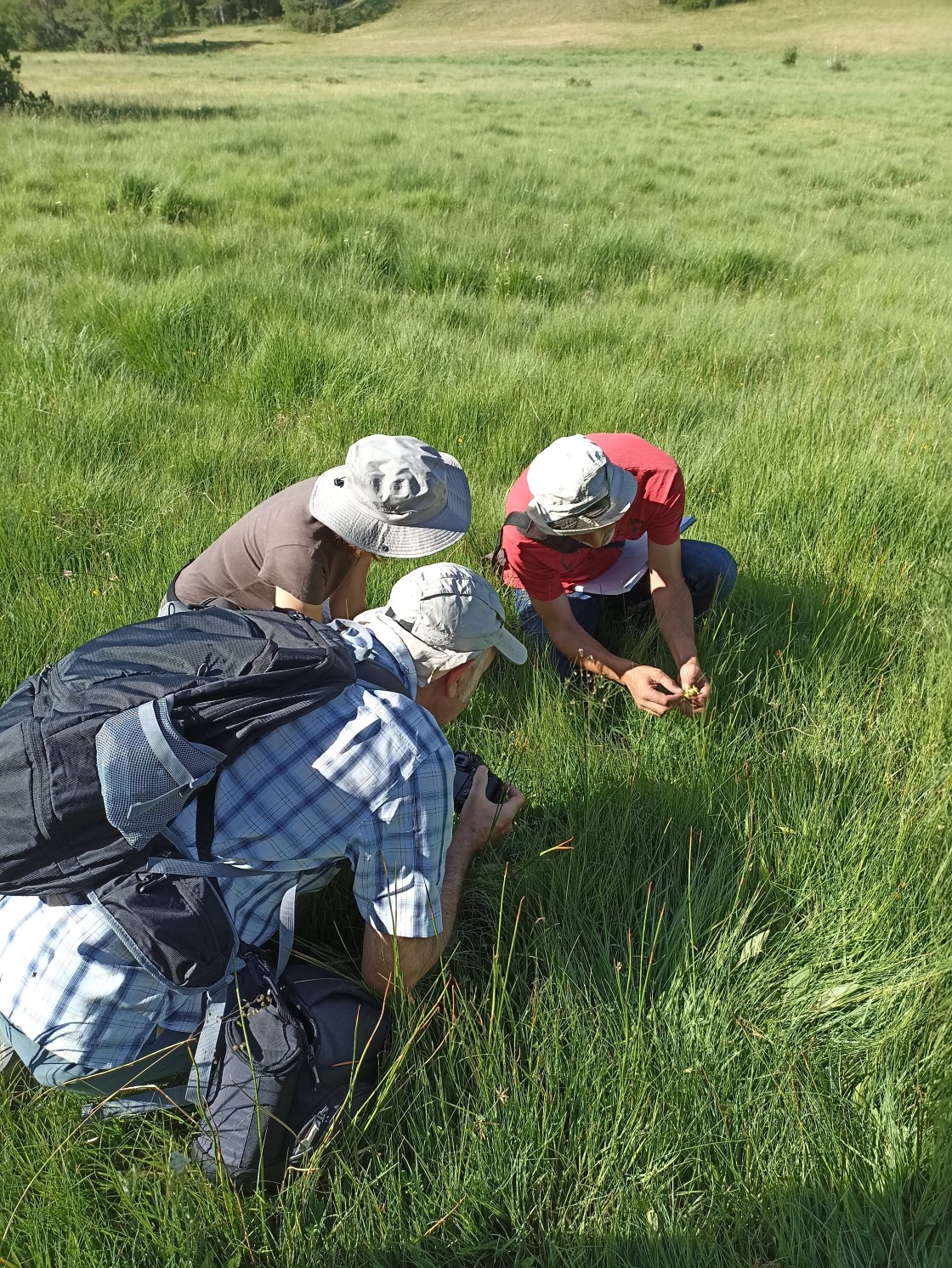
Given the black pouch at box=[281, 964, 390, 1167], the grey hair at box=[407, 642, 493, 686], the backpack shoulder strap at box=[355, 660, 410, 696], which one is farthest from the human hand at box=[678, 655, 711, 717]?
the black pouch at box=[281, 964, 390, 1167]

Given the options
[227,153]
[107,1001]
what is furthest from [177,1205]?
[227,153]

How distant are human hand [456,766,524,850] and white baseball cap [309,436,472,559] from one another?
2.06ft

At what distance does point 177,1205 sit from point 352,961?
1.92 feet

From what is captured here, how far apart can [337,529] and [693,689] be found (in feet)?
3.66

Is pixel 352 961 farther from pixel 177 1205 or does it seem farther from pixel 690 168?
pixel 690 168

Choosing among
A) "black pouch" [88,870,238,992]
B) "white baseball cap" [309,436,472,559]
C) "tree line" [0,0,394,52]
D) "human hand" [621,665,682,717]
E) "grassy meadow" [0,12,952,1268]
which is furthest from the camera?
"tree line" [0,0,394,52]

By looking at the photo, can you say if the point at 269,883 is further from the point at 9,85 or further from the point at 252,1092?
the point at 9,85

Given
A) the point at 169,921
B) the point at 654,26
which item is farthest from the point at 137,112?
the point at 654,26

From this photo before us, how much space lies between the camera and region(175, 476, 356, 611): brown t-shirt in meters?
2.37

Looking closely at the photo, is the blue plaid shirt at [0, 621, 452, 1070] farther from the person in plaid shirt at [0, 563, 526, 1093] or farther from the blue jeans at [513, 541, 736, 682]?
the blue jeans at [513, 541, 736, 682]

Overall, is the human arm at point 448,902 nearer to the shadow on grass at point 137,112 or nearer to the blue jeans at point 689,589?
the blue jeans at point 689,589

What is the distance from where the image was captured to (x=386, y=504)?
7.54ft

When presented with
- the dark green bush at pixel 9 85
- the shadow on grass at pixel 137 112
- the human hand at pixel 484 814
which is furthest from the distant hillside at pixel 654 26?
the human hand at pixel 484 814

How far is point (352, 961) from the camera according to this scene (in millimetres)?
1886
